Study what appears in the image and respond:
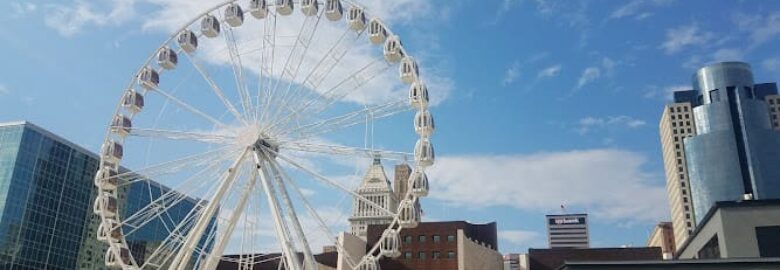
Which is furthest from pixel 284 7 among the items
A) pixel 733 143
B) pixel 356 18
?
pixel 733 143

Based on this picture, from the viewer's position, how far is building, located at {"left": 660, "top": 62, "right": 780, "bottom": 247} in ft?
577

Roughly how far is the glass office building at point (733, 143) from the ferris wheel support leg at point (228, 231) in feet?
493

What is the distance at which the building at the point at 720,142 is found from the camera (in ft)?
577

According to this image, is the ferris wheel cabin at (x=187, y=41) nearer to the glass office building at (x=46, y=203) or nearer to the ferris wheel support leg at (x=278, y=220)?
the ferris wheel support leg at (x=278, y=220)

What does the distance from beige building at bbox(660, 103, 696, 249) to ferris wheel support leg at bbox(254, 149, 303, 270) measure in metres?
162

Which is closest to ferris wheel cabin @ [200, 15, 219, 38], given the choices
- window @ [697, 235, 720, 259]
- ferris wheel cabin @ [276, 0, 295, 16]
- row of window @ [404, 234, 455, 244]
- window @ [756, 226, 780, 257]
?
ferris wheel cabin @ [276, 0, 295, 16]

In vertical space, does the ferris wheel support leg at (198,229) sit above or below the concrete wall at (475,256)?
below

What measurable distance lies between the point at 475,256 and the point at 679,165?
116m

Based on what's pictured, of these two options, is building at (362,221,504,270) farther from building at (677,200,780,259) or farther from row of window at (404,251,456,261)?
building at (677,200,780,259)

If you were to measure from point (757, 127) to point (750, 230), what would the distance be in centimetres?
15200

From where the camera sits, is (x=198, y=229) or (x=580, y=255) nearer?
(x=198, y=229)

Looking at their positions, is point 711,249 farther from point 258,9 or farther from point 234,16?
point 234,16

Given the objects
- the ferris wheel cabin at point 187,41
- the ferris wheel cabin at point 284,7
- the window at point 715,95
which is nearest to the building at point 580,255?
the ferris wheel cabin at point 284,7

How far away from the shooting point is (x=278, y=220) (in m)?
40.7
